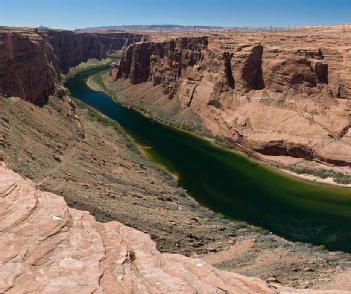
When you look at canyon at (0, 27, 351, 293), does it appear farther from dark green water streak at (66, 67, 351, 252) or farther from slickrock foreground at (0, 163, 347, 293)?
dark green water streak at (66, 67, 351, 252)

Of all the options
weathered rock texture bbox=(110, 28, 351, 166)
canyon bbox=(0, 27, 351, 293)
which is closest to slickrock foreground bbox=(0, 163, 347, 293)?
canyon bbox=(0, 27, 351, 293)

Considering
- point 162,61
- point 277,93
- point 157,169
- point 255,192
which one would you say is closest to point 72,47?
point 162,61

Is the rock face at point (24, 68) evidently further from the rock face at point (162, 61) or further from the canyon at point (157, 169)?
the rock face at point (162, 61)

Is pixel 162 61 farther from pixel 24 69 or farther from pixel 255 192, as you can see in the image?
pixel 255 192

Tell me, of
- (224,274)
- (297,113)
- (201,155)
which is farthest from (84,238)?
(297,113)

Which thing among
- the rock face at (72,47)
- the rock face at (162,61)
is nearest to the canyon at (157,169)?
the rock face at (162,61)

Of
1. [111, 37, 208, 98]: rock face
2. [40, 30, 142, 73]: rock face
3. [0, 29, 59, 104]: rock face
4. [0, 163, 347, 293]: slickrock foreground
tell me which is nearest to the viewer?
[0, 163, 347, 293]: slickrock foreground
